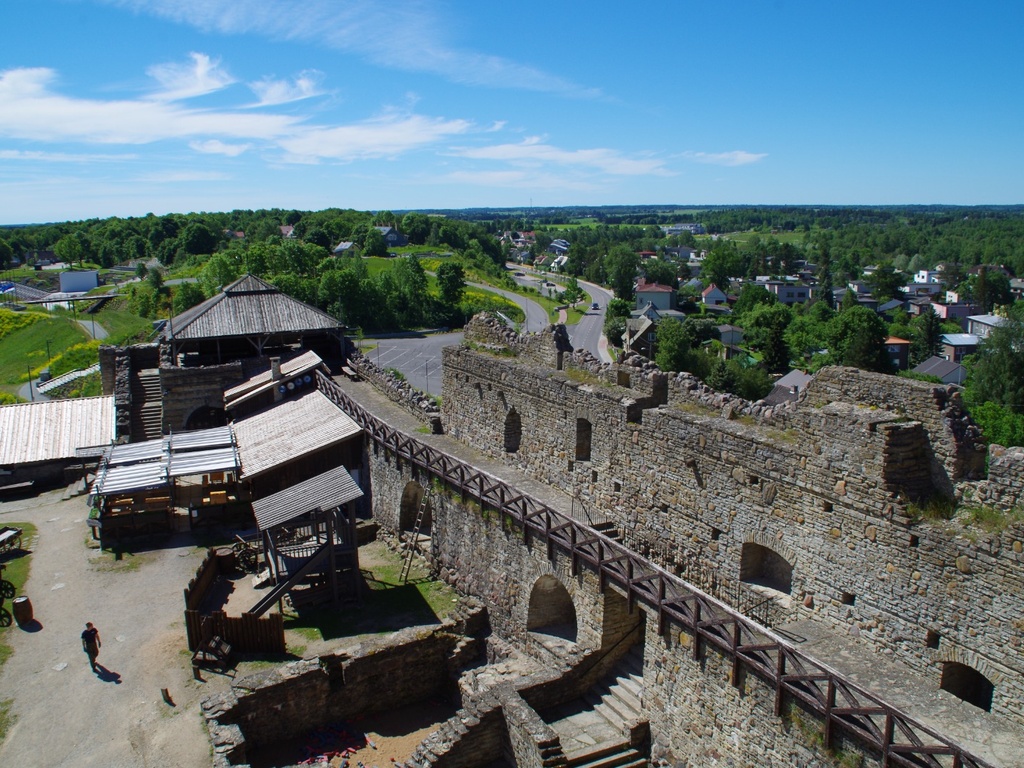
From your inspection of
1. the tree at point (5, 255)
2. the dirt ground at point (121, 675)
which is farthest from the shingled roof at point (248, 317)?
the tree at point (5, 255)

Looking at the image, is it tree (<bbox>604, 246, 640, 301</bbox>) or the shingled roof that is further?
tree (<bbox>604, 246, 640, 301</bbox>)

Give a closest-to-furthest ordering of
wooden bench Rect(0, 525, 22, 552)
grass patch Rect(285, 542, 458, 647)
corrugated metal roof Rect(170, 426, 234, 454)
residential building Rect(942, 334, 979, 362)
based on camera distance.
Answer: grass patch Rect(285, 542, 458, 647) → wooden bench Rect(0, 525, 22, 552) → corrugated metal roof Rect(170, 426, 234, 454) → residential building Rect(942, 334, 979, 362)

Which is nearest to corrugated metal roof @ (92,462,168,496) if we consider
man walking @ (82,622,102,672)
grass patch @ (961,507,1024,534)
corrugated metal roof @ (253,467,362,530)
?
corrugated metal roof @ (253,467,362,530)

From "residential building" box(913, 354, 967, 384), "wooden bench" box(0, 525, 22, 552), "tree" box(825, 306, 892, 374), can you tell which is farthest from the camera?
"tree" box(825, 306, 892, 374)

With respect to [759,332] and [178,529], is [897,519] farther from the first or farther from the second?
[759,332]

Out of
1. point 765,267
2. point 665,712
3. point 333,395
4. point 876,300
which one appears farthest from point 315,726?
point 765,267

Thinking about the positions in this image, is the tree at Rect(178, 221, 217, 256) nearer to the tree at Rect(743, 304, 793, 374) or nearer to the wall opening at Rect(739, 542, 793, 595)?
the tree at Rect(743, 304, 793, 374)
